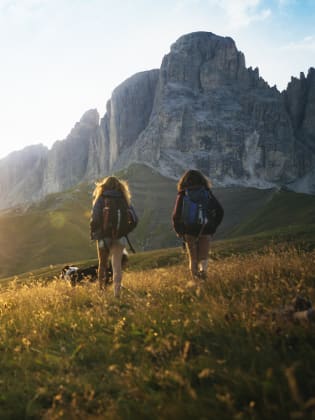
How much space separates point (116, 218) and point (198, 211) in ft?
6.09

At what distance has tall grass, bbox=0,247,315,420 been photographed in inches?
121

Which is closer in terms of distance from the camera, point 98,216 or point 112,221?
point 112,221

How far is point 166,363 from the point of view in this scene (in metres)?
4.11

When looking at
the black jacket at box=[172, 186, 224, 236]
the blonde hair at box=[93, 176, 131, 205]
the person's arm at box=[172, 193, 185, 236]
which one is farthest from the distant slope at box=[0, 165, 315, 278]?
the blonde hair at box=[93, 176, 131, 205]

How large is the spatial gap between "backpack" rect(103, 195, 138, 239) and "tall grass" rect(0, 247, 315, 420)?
2.37 m

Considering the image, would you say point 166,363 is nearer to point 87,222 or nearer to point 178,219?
point 178,219

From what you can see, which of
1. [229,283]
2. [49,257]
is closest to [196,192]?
[229,283]

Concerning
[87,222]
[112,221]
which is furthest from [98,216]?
[87,222]

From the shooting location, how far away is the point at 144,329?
17.0ft

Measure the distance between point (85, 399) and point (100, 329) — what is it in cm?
184

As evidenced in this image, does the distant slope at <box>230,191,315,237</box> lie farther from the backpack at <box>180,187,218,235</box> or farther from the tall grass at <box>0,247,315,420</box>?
the tall grass at <box>0,247,315,420</box>

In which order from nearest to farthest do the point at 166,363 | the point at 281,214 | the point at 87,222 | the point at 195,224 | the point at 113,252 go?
the point at 166,363 → the point at 195,224 → the point at 113,252 → the point at 281,214 → the point at 87,222

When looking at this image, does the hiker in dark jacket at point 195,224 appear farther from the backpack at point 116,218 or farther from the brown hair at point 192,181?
the backpack at point 116,218

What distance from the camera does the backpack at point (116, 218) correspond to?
867cm
